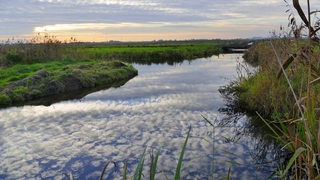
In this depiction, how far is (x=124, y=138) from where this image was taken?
28.9 ft

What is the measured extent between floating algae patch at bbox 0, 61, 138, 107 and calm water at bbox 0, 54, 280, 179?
5.39ft

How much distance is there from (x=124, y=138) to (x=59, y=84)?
355 inches

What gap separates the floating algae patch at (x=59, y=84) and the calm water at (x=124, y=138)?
164 cm

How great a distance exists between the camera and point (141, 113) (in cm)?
1178

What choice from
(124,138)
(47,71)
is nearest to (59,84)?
(47,71)

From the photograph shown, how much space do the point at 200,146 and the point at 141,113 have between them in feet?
13.4

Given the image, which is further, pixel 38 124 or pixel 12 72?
pixel 12 72

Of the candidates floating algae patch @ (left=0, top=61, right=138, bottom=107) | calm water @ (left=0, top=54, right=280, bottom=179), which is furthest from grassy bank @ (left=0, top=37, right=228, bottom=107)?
calm water @ (left=0, top=54, right=280, bottom=179)

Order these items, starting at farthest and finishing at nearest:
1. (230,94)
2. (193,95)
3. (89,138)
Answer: (193,95) → (230,94) → (89,138)

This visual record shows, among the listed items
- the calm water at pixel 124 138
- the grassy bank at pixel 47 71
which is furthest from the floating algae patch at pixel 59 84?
the calm water at pixel 124 138

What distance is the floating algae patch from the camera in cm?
1441

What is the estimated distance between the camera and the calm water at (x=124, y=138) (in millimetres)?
6828

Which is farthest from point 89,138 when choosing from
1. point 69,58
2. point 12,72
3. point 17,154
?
point 69,58

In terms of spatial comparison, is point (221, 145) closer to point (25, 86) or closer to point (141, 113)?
point (141, 113)
